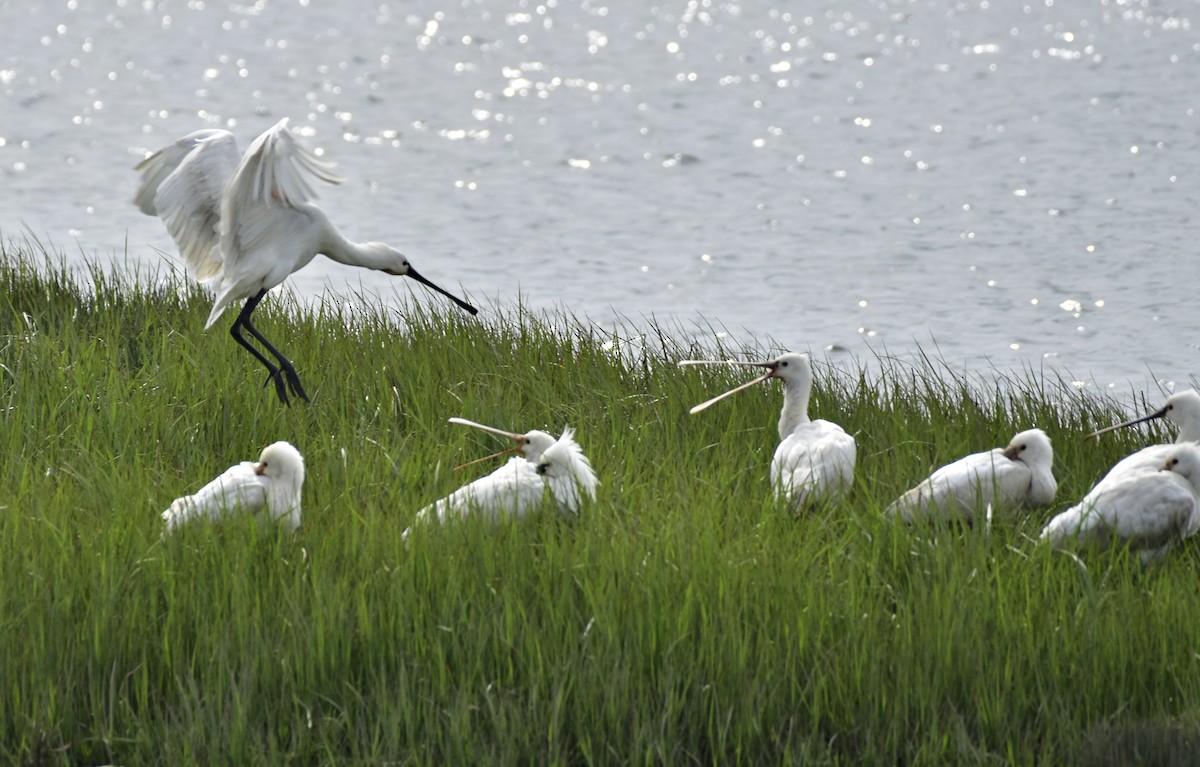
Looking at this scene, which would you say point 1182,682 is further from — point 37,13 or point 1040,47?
point 37,13

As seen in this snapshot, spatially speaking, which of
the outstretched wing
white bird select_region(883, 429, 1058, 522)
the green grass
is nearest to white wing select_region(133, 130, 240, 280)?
the outstretched wing

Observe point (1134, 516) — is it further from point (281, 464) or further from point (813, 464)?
point (281, 464)

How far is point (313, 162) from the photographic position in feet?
23.8

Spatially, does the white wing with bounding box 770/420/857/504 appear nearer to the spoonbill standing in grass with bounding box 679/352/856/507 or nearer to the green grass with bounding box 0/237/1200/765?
the spoonbill standing in grass with bounding box 679/352/856/507

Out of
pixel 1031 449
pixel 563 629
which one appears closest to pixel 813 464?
pixel 1031 449

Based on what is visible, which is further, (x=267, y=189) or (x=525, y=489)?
(x=267, y=189)

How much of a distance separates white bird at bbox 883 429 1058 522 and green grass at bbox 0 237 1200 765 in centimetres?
12

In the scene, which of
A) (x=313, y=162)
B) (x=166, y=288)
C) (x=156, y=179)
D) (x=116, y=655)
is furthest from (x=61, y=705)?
(x=166, y=288)

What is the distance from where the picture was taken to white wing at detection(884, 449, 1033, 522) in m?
6.01

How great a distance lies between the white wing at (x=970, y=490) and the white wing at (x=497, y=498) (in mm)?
1281

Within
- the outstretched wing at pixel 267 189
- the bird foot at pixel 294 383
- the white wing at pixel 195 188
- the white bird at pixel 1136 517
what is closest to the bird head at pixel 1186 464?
the white bird at pixel 1136 517

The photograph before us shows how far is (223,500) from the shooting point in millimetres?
5770

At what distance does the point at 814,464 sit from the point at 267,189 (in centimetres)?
275

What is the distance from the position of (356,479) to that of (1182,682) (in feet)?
10.1
